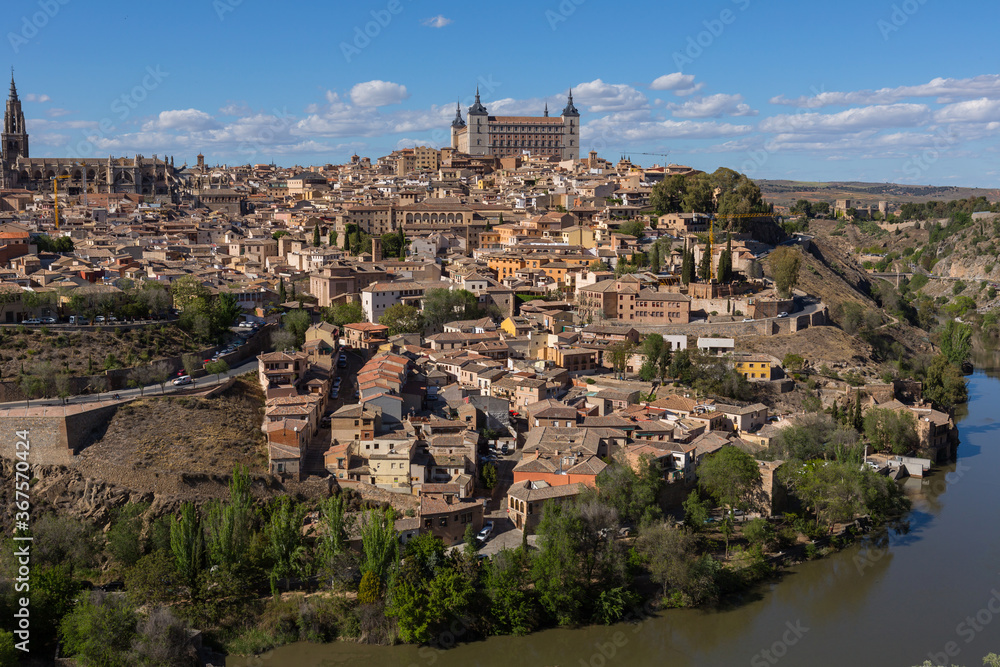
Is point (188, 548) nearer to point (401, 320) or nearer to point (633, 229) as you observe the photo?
point (401, 320)

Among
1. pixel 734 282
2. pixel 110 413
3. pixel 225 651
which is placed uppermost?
pixel 734 282

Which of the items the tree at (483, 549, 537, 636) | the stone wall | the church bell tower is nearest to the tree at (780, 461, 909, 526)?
the tree at (483, 549, 537, 636)

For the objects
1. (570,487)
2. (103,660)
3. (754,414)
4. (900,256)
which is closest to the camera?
(103,660)

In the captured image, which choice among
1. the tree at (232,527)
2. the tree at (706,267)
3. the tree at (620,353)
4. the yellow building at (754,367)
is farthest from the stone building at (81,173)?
the tree at (232,527)

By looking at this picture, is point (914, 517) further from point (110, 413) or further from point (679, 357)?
point (110, 413)

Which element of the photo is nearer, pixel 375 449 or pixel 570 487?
pixel 570 487

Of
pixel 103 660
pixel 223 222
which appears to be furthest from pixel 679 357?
pixel 223 222

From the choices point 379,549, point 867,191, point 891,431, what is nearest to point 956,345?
point 891,431
